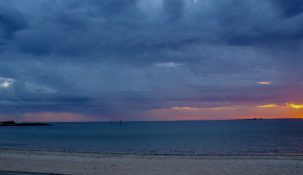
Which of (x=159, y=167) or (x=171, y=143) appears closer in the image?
(x=159, y=167)

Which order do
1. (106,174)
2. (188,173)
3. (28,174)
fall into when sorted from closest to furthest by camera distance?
(28,174) → (106,174) → (188,173)

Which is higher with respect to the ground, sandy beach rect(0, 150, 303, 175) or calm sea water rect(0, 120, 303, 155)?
sandy beach rect(0, 150, 303, 175)

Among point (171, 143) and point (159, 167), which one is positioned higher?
point (159, 167)

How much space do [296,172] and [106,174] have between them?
33.0 ft

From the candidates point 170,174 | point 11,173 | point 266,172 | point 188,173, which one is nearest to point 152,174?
point 170,174

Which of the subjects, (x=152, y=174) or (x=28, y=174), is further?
(x=152, y=174)

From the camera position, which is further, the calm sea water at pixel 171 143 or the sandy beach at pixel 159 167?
the calm sea water at pixel 171 143

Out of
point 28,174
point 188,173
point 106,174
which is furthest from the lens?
point 188,173

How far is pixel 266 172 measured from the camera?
684 inches

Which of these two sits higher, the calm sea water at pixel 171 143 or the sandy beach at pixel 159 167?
the sandy beach at pixel 159 167

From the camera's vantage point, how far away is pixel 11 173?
11.3 metres

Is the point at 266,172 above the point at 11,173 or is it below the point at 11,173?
below

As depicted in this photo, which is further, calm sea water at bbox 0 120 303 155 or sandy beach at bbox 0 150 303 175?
calm sea water at bbox 0 120 303 155

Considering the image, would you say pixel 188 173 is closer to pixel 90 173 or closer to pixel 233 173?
pixel 233 173
